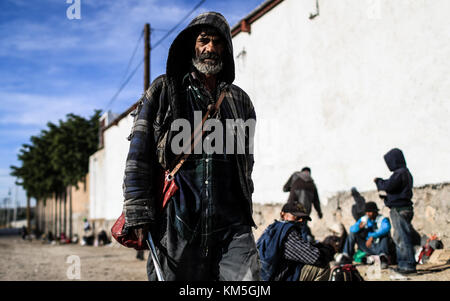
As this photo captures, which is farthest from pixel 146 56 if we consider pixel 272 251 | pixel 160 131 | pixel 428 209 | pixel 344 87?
pixel 160 131

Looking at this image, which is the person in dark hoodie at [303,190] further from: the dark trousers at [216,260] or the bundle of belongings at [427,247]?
the dark trousers at [216,260]

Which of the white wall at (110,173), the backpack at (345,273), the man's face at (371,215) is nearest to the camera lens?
the backpack at (345,273)

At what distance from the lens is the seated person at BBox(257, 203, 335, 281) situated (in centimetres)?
417

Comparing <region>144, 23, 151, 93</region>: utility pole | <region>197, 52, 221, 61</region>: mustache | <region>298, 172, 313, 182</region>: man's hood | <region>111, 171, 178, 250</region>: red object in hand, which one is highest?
<region>144, 23, 151, 93</region>: utility pole

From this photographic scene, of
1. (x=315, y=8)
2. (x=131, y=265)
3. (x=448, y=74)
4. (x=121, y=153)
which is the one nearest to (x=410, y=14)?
(x=448, y=74)

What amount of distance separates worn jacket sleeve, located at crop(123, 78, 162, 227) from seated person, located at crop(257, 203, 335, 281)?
2.12 metres

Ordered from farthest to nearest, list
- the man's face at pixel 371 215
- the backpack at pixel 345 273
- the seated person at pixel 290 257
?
the man's face at pixel 371 215, the backpack at pixel 345 273, the seated person at pixel 290 257

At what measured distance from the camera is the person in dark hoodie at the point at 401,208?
6.48m

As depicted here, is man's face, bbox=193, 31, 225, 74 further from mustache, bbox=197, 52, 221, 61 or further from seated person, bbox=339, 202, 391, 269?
seated person, bbox=339, 202, 391, 269

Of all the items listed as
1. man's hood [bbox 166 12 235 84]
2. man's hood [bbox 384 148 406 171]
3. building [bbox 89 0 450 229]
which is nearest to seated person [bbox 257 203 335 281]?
man's hood [bbox 166 12 235 84]

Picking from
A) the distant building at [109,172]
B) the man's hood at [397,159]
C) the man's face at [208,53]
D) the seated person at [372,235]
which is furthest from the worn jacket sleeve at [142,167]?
the distant building at [109,172]

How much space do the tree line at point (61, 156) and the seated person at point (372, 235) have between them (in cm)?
2735

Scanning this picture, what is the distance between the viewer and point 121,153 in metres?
24.7

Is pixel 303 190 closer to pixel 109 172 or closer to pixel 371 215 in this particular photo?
pixel 371 215
